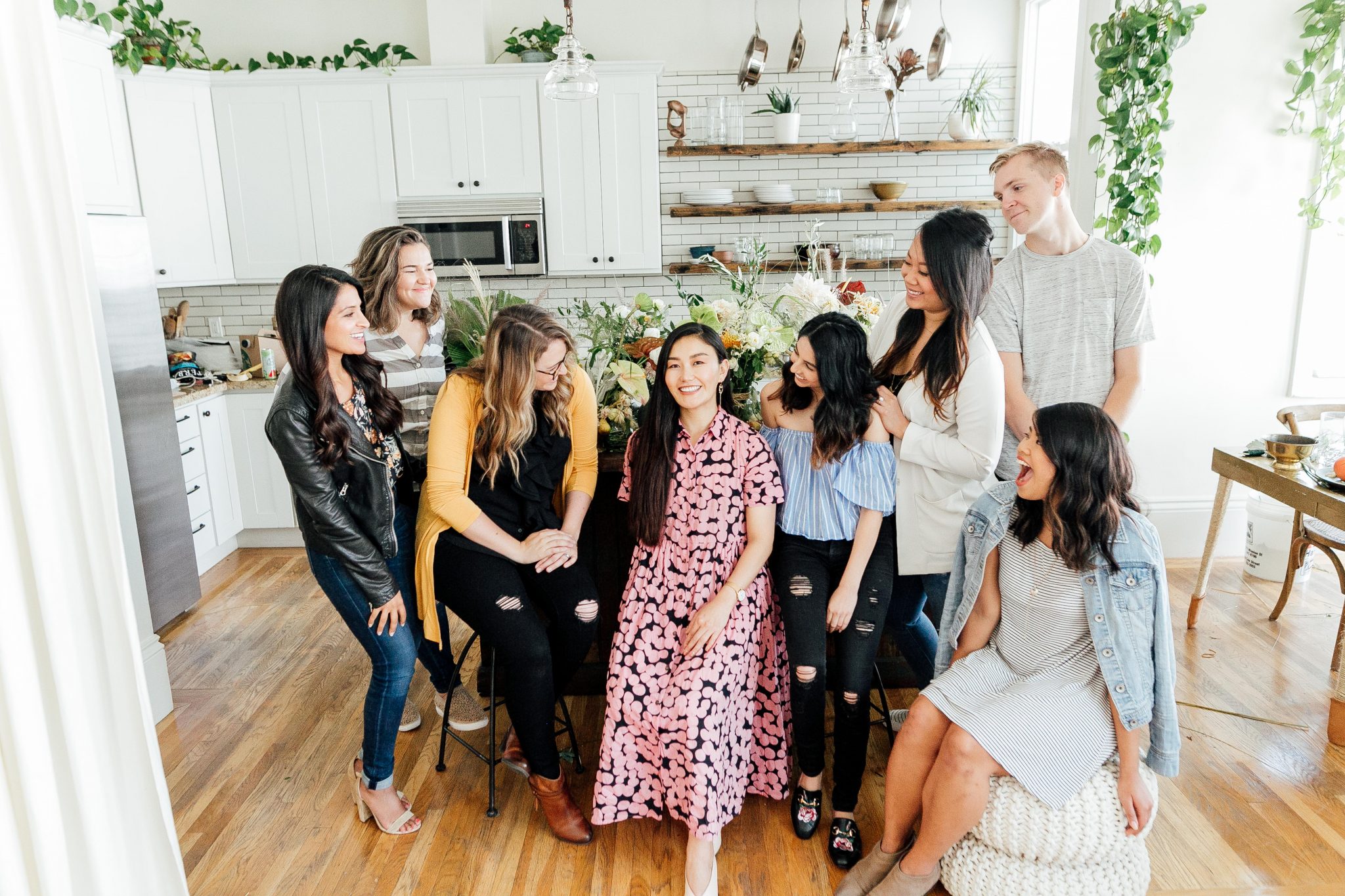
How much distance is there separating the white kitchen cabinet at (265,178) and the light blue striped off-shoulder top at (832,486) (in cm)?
347

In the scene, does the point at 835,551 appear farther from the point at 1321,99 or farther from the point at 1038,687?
the point at 1321,99

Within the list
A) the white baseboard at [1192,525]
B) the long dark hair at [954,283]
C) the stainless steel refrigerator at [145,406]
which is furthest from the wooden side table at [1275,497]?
the stainless steel refrigerator at [145,406]

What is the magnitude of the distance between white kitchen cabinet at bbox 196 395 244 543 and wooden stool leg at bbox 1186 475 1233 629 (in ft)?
14.0

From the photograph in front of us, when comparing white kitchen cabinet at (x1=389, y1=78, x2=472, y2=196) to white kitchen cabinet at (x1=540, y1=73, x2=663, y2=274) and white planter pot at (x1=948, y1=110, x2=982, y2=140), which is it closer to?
white kitchen cabinet at (x1=540, y1=73, x2=663, y2=274)

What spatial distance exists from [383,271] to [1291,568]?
11.0 ft

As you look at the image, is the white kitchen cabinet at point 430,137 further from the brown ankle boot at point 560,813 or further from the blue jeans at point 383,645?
the brown ankle boot at point 560,813

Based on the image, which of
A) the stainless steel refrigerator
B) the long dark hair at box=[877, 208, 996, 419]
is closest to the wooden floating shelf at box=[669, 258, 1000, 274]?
the stainless steel refrigerator

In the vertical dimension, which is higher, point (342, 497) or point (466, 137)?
point (466, 137)

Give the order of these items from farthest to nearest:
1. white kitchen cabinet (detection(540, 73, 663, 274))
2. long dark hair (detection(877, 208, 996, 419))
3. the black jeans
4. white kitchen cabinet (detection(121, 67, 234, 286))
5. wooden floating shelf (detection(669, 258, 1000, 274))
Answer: wooden floating shelf (detection(669, 258, 1000, 274)) < white kitchen cabinet (detection(540, 73, 663, 274)) < white kitchen cabinet (detection(121, 67, 234, 286)) < the black jeans < long dark hair (detection(877, 208, 996, 419))

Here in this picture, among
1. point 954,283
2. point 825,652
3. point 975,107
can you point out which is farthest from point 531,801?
point 975,107

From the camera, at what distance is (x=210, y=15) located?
482 cm

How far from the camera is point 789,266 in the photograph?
506cm

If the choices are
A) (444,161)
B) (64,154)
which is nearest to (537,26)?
(444,161)

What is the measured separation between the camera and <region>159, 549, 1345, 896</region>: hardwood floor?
213cm
